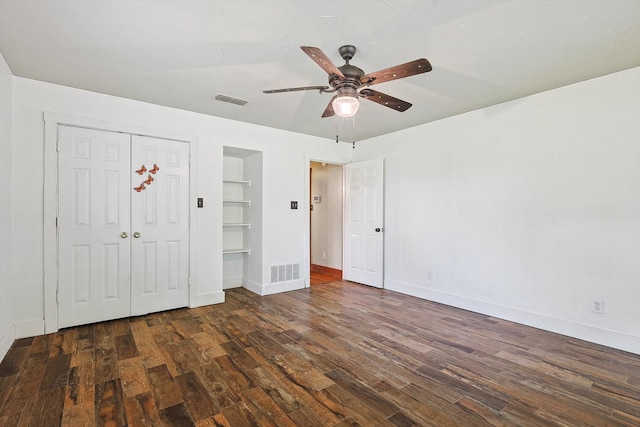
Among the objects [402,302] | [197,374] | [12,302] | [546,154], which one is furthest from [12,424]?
[546,154]

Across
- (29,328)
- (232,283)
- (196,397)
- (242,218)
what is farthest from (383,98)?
(29,328)

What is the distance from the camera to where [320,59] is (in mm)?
1889

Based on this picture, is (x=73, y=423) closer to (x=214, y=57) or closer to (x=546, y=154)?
(x=214, y=57)

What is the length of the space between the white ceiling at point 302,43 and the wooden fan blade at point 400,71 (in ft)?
0.99

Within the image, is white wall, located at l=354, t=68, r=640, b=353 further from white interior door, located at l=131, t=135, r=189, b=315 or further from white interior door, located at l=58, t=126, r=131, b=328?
white interior door, located at l=58, t=126, r=131, b=328

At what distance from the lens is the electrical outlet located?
9.49 feet

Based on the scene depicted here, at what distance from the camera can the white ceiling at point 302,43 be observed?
192cm

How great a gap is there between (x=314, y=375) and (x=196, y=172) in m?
2.82

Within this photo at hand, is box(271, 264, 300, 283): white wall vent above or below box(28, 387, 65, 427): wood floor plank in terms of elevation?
above

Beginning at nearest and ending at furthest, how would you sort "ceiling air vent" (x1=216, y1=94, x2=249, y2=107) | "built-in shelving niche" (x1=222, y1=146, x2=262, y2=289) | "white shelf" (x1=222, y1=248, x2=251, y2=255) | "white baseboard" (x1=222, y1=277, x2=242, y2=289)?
"ceiling air vent" (x1=216, y1=94, x2=249, y2=107) → "white shelf" (x1=222, y1=248, x2=251, y2=255) → "built-in shelving niche" (x1=222, y1=146, x2=262, y2=289) → "white baseboard" (x1=222, y1=277, x2=242, y2=289)

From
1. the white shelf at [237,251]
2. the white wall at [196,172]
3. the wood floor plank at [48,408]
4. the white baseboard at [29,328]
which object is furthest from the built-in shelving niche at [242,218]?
the wood floor plank at [48,408]

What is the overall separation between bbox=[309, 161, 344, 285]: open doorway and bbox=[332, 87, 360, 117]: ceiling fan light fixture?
150 inches

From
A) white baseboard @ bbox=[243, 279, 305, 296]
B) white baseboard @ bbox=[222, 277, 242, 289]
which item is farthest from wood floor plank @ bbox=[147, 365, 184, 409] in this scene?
white baseboard @ bbox=[222, 277, 242, 289]

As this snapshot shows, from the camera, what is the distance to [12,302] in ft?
9.45
